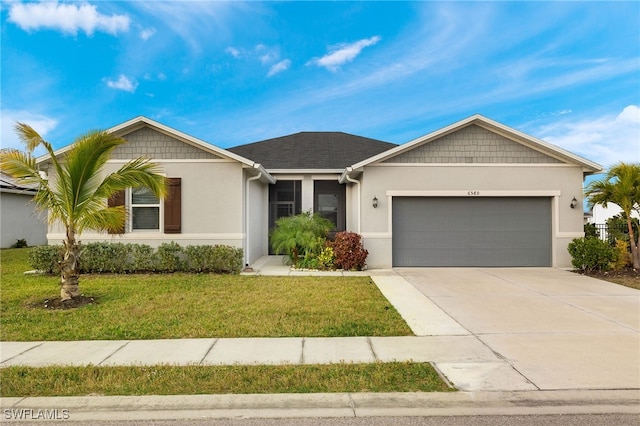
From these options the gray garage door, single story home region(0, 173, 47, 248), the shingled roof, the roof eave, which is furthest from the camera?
single story home region(0, 173, 47, 248)

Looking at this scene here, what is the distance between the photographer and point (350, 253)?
1097 centimetres

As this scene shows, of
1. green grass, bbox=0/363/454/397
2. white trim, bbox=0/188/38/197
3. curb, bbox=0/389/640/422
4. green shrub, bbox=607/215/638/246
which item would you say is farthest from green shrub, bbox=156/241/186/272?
green shrub, bbox=607/215/638/246

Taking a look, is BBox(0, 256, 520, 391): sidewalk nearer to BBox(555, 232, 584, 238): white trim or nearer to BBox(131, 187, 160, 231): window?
BBox(131, 187, 160, 231): window

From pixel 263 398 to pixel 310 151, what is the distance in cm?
1393

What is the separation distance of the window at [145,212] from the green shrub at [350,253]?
5718mm

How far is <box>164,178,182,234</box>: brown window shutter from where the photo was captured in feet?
35.7

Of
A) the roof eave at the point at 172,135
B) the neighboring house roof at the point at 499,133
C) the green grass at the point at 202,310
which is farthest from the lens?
the neighboring house roof at the point at 499,133

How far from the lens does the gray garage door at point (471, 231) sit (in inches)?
458

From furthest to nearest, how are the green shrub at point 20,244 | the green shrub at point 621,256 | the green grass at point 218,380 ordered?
the green shrub at point 20,244 → the green shrub at point 621,256 → the green grass at point 218,380

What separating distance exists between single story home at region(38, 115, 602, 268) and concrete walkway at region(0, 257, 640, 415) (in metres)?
4.41

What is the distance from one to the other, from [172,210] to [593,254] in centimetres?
1250

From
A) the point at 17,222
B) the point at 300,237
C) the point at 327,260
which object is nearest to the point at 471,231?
the point at 327,260

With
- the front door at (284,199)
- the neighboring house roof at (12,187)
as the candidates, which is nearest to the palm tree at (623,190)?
the front door at (284,199)

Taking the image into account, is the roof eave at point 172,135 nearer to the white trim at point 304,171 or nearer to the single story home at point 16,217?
the white trim at point 304,171
